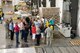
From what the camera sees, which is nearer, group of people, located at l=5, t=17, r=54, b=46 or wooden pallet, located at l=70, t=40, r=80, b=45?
group of people, located at l=5, t=17, r=54, b=46

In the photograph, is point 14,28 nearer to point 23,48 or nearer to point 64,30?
point 23,48

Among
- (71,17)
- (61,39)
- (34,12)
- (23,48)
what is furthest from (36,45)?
(34,12)

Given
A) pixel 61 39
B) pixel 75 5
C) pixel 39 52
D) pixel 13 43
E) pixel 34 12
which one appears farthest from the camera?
pixel 34 12

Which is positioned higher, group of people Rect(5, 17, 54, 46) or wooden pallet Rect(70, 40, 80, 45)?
group of people Rect(5, 17, 54, 46)

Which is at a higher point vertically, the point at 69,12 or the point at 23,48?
the point at 69,12

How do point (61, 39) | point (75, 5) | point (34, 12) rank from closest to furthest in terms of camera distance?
point (61, 39) → point (75, 5) → point (34, 12)

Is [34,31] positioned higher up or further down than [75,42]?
higher up

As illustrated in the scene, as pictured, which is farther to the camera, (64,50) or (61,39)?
(61,39)

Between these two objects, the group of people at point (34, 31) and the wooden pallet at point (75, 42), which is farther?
the wooden pallet at point (75, 42)

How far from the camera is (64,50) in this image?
21.1 metres

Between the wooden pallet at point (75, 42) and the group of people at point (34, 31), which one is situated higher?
the group of people at point (34, 31)

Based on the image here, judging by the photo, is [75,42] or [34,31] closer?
[34,31]

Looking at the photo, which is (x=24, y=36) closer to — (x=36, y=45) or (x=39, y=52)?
(x=36, y=45)

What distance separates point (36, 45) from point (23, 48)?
153 centimetres
